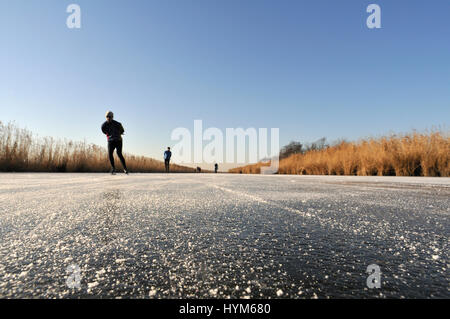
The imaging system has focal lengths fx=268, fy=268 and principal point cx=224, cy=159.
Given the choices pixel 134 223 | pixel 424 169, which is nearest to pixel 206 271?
pixel 134 223

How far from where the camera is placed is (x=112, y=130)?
757 cm

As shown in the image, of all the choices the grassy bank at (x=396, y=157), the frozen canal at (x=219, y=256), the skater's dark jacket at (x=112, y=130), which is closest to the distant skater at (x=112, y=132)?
the skater's dark jacket at (x=112, y=130)

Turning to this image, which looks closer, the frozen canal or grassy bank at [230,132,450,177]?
the frozen canal

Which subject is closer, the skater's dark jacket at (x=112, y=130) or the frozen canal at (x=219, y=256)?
the frozen canal at (x=219, y=256)

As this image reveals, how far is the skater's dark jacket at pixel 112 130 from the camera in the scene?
752 centimetres

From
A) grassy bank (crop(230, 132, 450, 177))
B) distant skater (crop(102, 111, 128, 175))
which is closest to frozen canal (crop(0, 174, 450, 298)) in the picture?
distant skater (crop(102, 111, 128, 175))

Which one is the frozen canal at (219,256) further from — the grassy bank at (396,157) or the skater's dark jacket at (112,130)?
the grassy bank at (396,157)

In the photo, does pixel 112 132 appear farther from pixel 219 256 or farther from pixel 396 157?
pixel 396 157

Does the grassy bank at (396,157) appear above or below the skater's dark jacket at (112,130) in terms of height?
below

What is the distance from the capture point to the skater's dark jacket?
24.7 ft

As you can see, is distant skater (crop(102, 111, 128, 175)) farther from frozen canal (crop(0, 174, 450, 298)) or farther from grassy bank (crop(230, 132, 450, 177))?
grassy bank (crop(230, 132, 450, 177))
